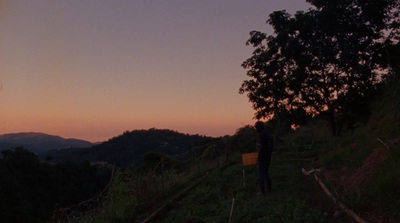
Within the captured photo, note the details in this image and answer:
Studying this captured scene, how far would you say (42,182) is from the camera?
1478 inches

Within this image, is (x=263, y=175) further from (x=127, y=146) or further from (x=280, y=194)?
(x=127, y=146)

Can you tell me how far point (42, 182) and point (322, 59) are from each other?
94.2 feet

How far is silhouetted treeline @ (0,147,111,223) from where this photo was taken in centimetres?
3319

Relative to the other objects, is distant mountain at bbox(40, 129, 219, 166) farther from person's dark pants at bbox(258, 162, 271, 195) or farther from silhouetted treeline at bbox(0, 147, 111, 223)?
person's dark pants at bbox(258, 162, 271, 195)

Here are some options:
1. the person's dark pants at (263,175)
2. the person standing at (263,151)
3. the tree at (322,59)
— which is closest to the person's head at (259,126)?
the person standing at (263,151)

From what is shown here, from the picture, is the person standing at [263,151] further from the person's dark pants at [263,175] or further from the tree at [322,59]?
the tree at [322,59]

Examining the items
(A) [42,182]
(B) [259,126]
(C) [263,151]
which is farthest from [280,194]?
(A) [42,182]

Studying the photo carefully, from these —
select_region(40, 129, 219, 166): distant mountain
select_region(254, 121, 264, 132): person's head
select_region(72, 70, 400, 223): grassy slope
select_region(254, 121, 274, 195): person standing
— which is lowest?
select_region(72, 70, 400, 223): grassy slope

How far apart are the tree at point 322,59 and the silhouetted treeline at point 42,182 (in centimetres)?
1983

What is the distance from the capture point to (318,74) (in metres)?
19.7

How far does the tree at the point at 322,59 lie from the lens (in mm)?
18422

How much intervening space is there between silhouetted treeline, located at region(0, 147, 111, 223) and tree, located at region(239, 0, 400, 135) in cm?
1983

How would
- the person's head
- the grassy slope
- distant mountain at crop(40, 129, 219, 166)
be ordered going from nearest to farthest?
the grassy slope, the person's head, distant mountain at crop(40, 129, 219, 166)

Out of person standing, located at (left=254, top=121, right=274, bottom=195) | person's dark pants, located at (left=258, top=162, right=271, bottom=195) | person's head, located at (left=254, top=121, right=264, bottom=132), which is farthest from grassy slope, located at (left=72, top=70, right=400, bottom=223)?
person's head, located at (left=254, top=121, right=264, bottom=132)
